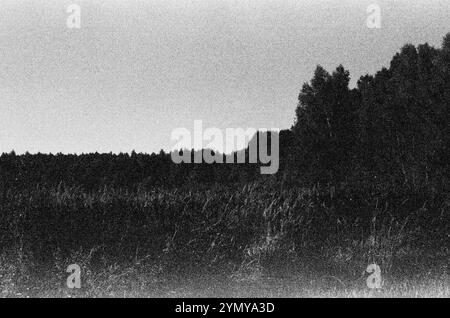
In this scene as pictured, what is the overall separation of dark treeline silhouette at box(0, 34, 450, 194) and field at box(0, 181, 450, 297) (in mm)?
14971

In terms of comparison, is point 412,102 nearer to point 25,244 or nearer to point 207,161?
point 207,161

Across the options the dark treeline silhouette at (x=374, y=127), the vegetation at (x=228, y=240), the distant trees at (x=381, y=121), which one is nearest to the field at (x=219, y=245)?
the vegetation at (x=228, y=240)

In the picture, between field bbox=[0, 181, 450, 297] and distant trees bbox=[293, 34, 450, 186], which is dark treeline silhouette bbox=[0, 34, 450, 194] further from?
field bbox=[0, 181, 450, 297]

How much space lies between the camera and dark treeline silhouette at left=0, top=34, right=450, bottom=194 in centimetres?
2528

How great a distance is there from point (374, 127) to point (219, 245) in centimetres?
2362

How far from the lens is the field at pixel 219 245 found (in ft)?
25.5

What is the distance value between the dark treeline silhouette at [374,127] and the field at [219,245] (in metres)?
15.0

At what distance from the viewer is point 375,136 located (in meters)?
30.3

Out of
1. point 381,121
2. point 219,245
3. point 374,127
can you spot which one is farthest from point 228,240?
point 374,127

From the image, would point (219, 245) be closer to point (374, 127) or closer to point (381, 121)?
point (381, 121)

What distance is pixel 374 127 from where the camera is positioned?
30469 mm

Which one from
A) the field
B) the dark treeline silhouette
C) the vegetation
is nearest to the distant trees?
the dark treeline silhouette

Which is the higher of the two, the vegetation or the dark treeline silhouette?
the dark treeline silhouette
